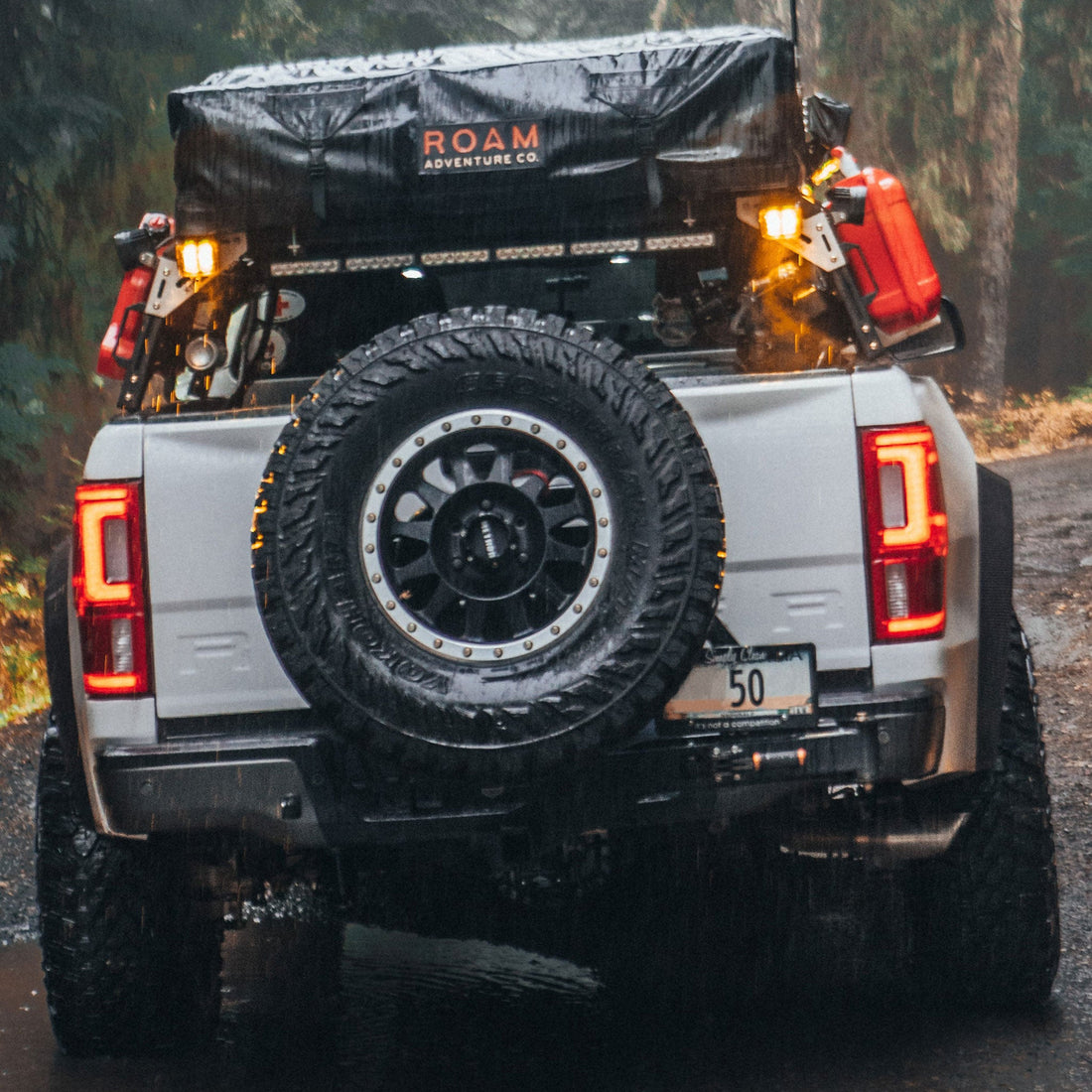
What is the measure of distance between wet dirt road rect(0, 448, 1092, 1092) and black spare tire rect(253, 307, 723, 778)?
39.3 inches

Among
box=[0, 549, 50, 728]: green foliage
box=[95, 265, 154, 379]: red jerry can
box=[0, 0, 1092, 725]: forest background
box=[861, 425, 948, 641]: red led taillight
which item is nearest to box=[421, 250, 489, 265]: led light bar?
box=[95, 265, 154, 379]: red jerry can

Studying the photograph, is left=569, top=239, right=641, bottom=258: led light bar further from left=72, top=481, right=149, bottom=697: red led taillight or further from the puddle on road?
the puddle on road

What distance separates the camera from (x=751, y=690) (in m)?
3.47

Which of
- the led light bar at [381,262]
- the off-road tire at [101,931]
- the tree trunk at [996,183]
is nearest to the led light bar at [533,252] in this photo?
the led light bar at [381,262]

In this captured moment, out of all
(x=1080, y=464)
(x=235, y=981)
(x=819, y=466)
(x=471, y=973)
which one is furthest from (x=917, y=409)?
(x=1080, y=464)

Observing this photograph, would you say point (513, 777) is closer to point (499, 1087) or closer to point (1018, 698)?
point (499, 1087)

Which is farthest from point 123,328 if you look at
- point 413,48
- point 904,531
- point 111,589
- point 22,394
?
point 413,48

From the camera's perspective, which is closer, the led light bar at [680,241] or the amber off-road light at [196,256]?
the amber off-road light at [196,256]

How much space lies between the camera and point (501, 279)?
467 centimetres

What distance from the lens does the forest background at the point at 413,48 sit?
11.5m

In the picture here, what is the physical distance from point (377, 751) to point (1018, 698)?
5.32 feet

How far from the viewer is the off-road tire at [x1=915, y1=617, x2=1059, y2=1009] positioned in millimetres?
3848

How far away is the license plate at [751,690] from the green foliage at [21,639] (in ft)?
20.7

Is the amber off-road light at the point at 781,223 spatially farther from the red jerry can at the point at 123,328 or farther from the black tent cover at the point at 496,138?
the red jerry can at the point at 123,328
